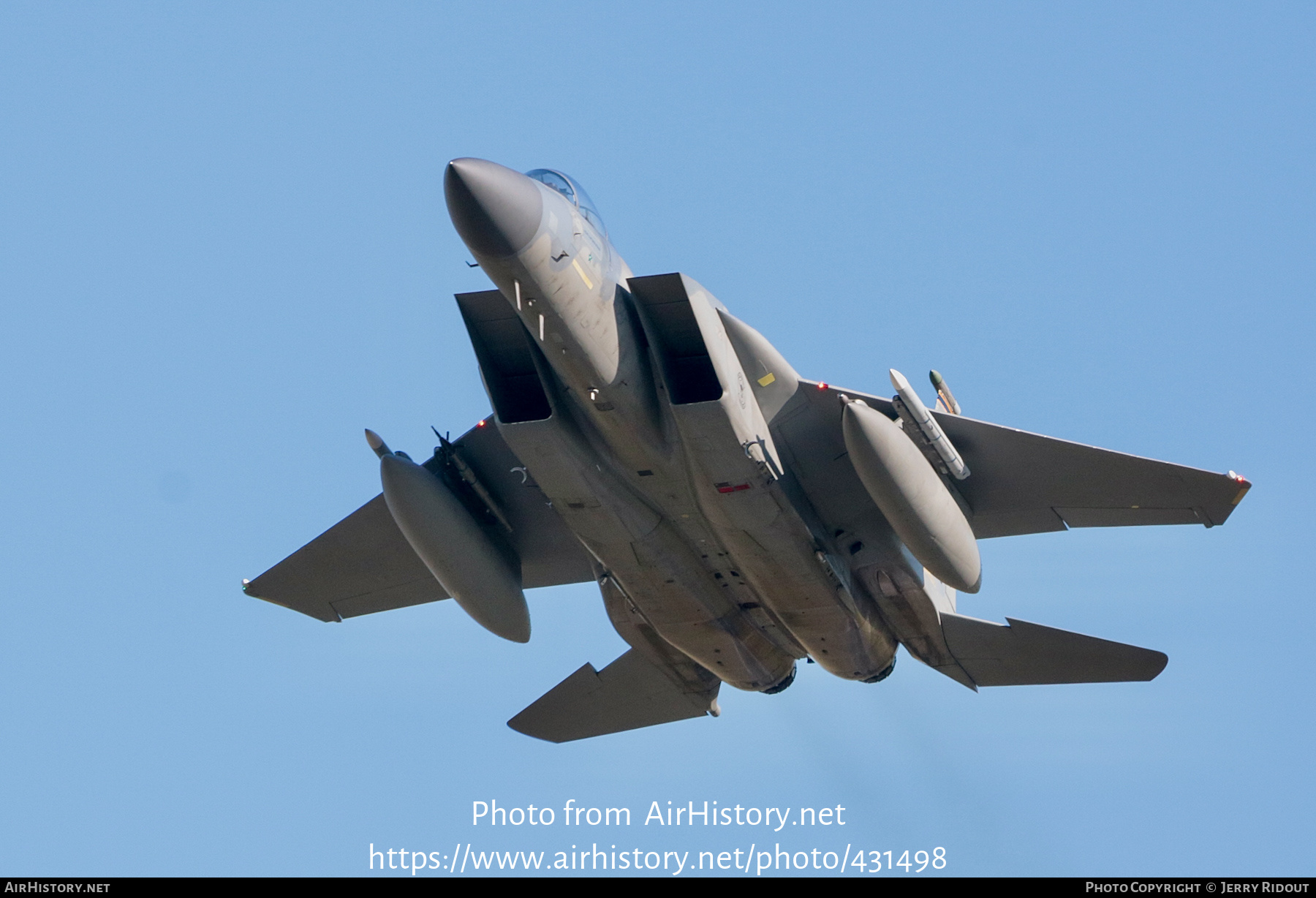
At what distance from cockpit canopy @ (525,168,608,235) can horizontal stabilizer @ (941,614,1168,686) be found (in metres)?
5.78

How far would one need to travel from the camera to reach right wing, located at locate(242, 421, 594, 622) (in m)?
16.6

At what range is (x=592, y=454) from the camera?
13.8m

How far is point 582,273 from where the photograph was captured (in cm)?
1274

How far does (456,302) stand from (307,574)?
203 inches

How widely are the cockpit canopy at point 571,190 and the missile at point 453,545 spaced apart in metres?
3.13

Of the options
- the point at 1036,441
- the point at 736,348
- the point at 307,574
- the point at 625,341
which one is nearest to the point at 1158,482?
the point at 1036,441

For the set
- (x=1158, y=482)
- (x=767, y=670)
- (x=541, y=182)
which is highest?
(x=541, y=182)

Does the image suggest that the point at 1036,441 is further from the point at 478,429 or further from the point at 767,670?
the point at 478,429

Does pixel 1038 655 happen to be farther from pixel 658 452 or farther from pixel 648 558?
pixel 658 452

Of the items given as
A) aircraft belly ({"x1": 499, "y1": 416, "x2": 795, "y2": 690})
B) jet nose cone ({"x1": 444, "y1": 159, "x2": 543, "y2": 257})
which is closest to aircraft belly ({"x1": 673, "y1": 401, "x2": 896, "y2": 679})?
aircraft belly ({"x1": 499, "y1": 416, "x2": 795, "y2": 690})

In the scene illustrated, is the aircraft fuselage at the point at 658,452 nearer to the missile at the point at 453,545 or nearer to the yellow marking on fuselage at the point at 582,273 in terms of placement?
the yellow marking on fuselage at the point at 582,273

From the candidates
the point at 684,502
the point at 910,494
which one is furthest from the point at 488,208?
the point at 910,494

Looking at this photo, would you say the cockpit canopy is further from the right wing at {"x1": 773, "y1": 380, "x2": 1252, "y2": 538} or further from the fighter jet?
the right wing at {"x1": 773, "y1": 380, "x2": 1252, "y2": 538}

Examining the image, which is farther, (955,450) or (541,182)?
(955,450)
